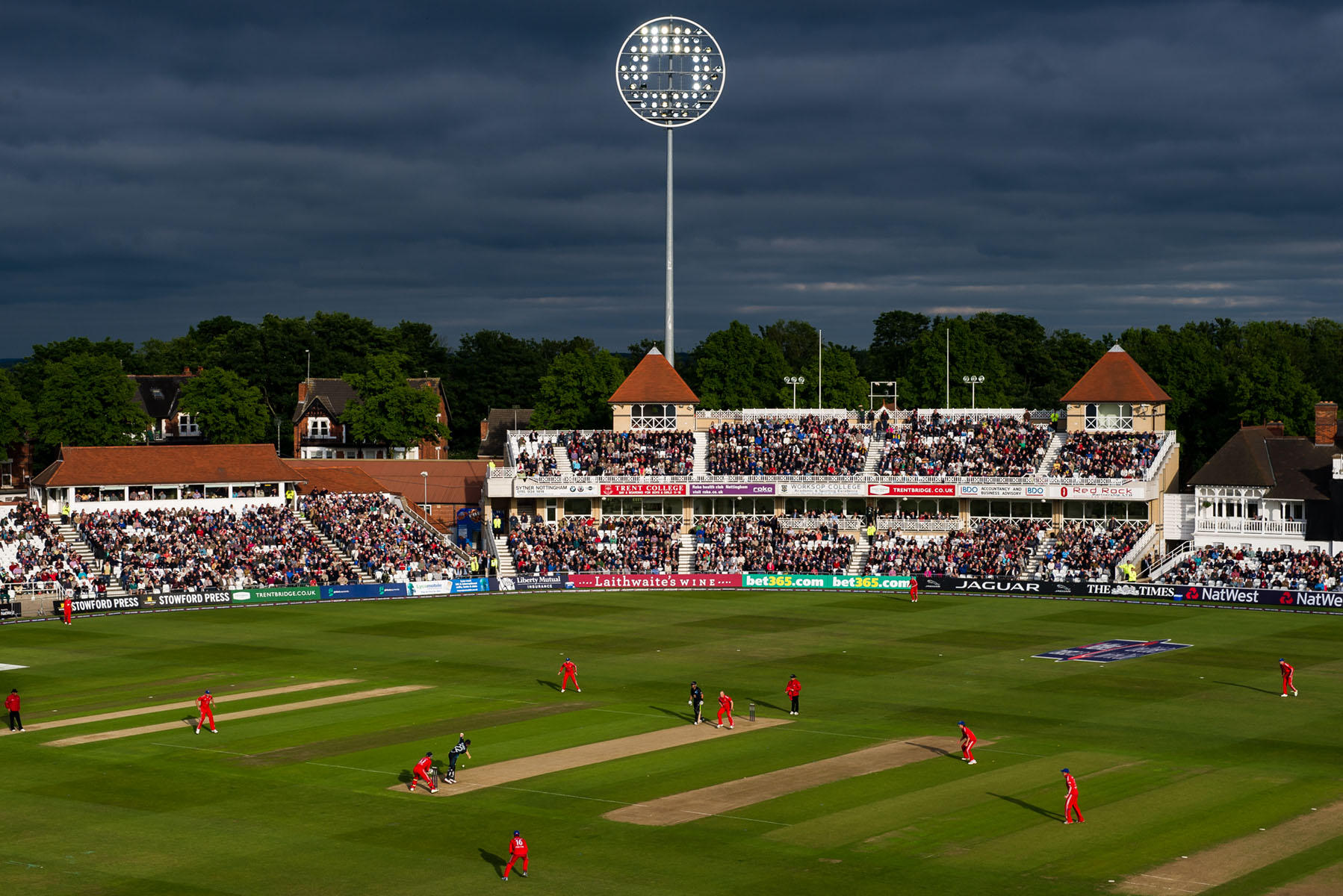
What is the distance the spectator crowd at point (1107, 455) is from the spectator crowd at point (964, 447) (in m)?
1.46

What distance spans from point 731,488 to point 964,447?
478 inches

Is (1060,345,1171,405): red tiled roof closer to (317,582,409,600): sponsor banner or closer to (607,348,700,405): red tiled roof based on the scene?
A: (607,348,700,405): red tiled roof

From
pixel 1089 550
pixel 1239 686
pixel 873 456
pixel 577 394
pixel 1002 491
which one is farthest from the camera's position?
pixel 577 394

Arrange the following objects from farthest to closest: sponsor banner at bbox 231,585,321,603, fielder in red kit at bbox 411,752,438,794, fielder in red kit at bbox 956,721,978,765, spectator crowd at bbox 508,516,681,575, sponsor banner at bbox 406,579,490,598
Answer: spectator crowd at bbox 508,516,681,575, sponsor banner at bbox 406,579,490,598, sponsor banner at bbox 231,585,321,603, fielder in red kit at bbox 956,721,978,765, fielder in red kit at bbox 411,752,438,794

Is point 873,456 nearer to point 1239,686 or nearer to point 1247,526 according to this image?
point 1247,526

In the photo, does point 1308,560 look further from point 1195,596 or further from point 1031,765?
point 1031,765

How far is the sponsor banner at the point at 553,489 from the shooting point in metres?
74.8

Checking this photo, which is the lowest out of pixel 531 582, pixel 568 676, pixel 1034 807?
pixel 1034 807

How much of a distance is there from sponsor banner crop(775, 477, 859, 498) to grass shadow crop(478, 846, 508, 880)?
165 ft

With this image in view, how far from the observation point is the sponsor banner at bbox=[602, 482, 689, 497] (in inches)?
2931

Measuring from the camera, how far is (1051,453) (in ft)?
241

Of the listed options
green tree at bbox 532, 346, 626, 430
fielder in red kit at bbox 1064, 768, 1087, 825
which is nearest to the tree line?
green tree at bbox 532, 346, 626, 430

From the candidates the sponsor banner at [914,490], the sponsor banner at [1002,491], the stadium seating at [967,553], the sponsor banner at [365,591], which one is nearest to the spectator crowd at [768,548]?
the stadium seating at [967,553]

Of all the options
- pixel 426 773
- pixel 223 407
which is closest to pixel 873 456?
pixel 223 407
